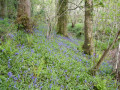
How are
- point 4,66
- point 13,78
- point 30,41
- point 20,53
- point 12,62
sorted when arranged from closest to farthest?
point 13,78, point 4,66, point 12,62, point 20,53, point 30,41

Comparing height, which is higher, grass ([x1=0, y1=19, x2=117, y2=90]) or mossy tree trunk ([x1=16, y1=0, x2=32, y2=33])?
mossy tree trunk ([x1=16, y1=0, x2=32, y2=33])

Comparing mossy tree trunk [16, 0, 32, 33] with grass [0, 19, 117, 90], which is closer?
grass [0, 19, 117, 90]

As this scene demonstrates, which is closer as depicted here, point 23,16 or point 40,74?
point 40,74

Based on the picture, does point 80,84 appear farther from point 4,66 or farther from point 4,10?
point 4,10

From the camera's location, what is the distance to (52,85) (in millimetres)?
3160

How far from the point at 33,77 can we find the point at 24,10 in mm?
4190

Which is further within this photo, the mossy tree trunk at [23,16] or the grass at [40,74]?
the mossy tree trunk at [23,16]

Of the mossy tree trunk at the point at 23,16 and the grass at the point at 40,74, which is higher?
the mossy tree trunk at the point at 23,16

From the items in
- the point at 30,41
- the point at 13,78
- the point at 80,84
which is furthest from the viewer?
the point at 30,41

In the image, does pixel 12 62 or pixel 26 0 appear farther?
pixel 26 0

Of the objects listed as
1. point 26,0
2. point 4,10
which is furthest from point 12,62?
point 4,10

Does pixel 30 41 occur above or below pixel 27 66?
above

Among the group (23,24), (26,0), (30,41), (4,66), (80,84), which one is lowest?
(80,84)

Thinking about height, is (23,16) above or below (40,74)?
above
